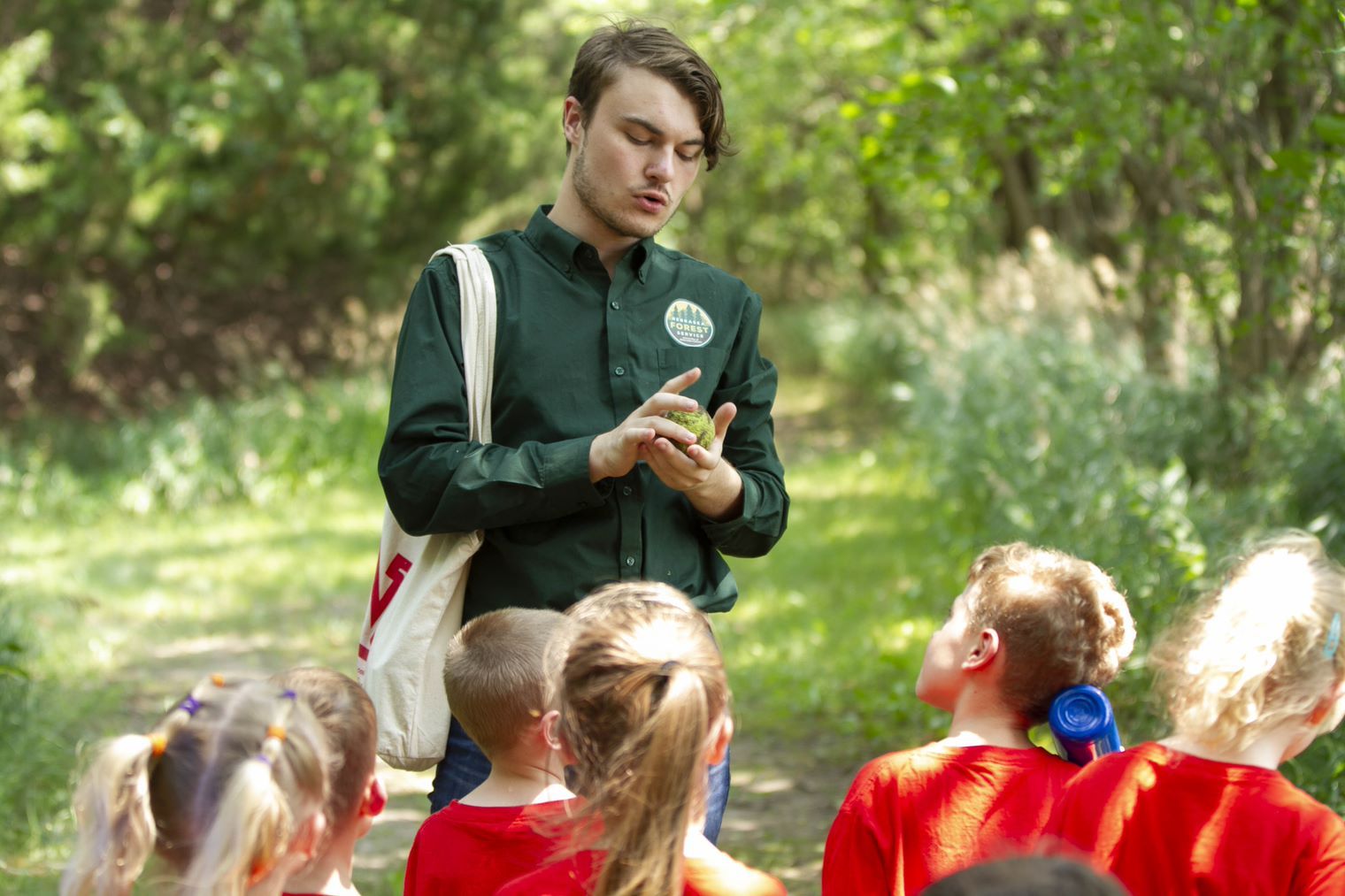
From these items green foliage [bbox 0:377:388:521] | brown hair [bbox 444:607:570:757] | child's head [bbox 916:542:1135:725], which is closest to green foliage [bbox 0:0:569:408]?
green foliage [bbox 0:377:388:521]

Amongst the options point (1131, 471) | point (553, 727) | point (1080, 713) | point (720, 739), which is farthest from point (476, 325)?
point (1131, 471)

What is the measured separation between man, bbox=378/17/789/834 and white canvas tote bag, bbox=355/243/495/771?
0.03 meters

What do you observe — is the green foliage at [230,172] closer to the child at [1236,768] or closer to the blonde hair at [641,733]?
the blonde hair at [641,733]

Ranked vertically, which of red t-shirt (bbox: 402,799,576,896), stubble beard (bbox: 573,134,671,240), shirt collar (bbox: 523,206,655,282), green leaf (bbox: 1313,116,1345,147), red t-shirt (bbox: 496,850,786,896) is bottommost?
red t-shirt (bbox: 402,799,576,896)

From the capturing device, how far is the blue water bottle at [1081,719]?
2.37m

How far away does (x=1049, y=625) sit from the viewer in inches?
93.8

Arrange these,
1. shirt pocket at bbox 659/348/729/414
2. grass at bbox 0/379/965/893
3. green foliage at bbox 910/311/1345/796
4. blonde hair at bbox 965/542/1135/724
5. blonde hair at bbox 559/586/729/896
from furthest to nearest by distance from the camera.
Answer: grass at bbox 0/379/965/893, green foliage at bbox 910/311/1345/796, shirt pocket at bbox 659/348/729/414, blonde hair at bbox 965/542/1135/724, blonde hair at bbox 559/586/729/896

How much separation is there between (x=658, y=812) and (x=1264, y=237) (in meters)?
3.86

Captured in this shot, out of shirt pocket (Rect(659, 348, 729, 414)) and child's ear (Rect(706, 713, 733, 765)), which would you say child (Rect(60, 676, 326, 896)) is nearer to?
child's ear (Rect(706, 713, 733, 765))

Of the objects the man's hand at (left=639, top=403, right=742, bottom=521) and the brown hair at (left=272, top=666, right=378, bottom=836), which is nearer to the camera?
the brown hair at (left=272, top=666, right=378, bottom=836)

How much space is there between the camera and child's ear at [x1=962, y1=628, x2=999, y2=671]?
2396 millimetres

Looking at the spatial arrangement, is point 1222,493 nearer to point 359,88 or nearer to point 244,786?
point 244,786

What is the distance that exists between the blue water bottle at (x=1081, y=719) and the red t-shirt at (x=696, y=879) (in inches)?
24.7

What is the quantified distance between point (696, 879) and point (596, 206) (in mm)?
1237
